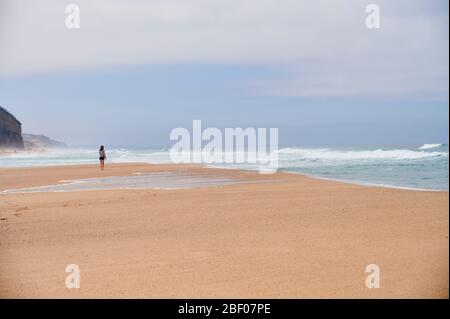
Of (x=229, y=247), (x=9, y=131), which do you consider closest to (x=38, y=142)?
(x=9, y=131)

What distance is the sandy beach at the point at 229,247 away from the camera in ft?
14.1

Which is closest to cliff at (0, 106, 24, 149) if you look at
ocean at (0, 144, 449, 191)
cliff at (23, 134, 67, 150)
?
cliff at (23, 134, 67, 150)

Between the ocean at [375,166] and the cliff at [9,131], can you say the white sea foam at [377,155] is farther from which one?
the cliff at [9,131]

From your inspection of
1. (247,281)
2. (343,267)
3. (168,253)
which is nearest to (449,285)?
(343,267)

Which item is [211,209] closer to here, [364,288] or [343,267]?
[343,267]

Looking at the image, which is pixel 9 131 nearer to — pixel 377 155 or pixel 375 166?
pixel 377 155

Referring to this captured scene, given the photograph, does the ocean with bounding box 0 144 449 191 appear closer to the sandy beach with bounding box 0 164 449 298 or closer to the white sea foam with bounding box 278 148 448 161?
the white sea foam with bounding box 278 148 448 161

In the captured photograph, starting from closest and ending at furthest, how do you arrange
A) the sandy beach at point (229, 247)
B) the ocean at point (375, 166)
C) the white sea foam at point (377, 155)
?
the sandy beach at point (229, 247) < the ocean at point (375, 166) < the white sea foam at point (377, 155)

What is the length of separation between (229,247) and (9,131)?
58894 mm

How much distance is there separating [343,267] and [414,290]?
83 centimetres

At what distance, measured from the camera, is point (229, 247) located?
5828 millimetres
